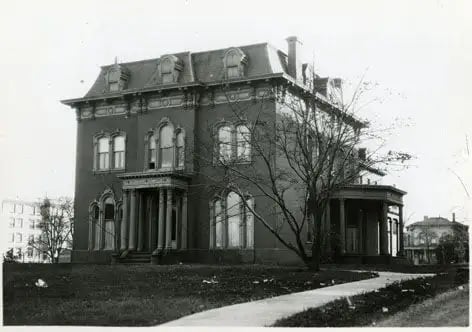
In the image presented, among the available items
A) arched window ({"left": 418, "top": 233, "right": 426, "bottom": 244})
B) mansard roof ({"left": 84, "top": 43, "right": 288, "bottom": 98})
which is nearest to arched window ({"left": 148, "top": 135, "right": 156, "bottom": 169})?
mansard roof ({"left": 84, "top": 43, "right": 288, "bottom": 98})

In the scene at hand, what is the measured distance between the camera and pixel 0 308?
1242cm

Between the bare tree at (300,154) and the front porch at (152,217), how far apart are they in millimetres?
2101

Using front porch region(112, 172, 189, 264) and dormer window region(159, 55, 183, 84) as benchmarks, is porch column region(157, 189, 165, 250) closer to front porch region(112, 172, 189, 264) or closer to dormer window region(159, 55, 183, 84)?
front porch region(112, 172, 189, 264)

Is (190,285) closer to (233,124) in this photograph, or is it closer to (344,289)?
(344,289)

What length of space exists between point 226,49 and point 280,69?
9.22 ft

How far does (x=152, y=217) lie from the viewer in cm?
3259

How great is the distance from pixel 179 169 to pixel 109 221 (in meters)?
5.22

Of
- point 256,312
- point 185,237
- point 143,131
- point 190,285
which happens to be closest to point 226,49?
point 143,131

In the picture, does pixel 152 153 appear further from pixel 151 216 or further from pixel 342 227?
pixel 342 227

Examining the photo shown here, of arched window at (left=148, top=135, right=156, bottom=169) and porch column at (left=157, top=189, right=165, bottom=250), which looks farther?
arched window at (left=148, top=135, right=156, bottom=169)

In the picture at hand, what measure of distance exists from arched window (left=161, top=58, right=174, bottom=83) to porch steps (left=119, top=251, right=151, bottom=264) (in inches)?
339

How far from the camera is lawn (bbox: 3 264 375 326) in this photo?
12.0 m

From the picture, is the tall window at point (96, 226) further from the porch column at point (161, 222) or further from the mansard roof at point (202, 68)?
the mansard roof at point (202, 68)

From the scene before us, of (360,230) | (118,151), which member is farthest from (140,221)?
(360,230)
